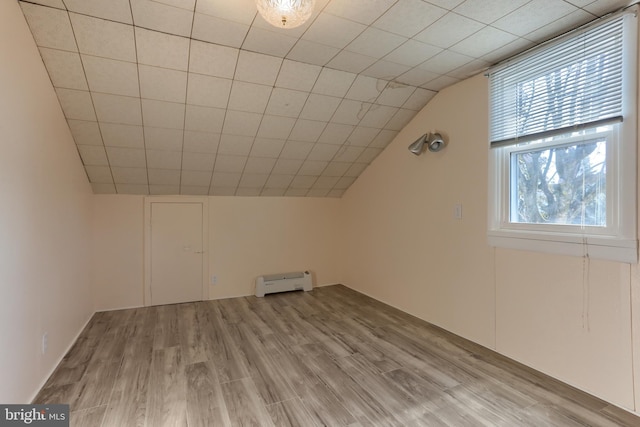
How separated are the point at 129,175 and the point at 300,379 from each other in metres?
2.73

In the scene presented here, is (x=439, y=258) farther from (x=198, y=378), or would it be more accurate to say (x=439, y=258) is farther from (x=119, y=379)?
(x=119, y=379)

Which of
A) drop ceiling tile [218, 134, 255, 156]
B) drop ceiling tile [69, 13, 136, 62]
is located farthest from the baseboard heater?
drop ceiling tile [69, 13, 136, 62]

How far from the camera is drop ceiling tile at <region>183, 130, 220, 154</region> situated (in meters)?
2.94

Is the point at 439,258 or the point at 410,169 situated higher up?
the point at 410,169

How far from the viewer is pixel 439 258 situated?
3025 millimetres

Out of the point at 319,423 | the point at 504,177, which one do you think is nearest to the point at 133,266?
the point at 319,423

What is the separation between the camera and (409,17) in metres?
1.86

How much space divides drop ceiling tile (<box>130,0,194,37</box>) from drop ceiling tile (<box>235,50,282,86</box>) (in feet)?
1.40

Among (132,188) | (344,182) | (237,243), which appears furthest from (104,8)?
(344,182)

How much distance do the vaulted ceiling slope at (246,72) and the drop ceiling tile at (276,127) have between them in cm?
1

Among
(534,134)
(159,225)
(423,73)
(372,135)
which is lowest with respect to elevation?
(159,225)

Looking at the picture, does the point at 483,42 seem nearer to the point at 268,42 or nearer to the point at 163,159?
the point at 268,42

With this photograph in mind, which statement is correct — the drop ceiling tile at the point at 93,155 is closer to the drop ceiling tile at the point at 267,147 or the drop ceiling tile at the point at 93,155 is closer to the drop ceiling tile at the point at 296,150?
the drop ceiling tile at the point at 267,147

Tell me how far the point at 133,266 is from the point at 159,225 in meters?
0.56
